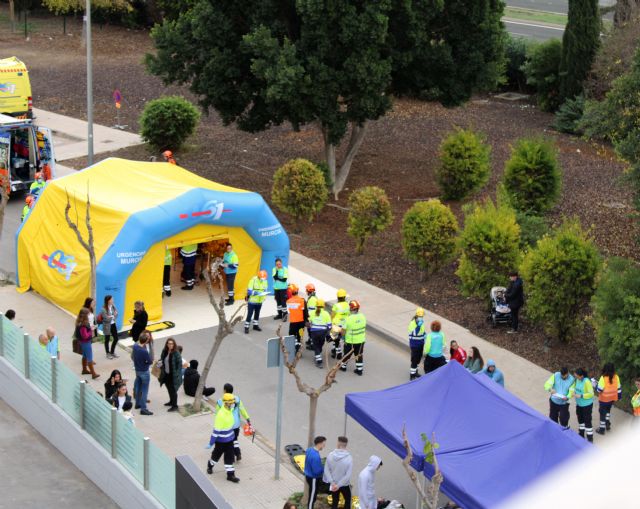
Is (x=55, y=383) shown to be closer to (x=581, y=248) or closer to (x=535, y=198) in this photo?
(x=581, y=248)

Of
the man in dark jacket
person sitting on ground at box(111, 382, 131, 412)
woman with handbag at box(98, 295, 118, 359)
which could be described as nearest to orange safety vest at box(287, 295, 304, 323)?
woman with handbag at box(98, 295, 118, 359)

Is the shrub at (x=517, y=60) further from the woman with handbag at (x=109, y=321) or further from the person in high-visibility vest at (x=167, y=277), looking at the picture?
the woman with handbag at (x=109, y=321)

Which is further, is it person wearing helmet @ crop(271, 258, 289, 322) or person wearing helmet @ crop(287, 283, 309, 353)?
person wearing helmet @ crop(271, 258, 289, 322)

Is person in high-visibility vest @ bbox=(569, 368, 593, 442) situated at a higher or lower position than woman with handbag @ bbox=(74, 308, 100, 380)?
higher

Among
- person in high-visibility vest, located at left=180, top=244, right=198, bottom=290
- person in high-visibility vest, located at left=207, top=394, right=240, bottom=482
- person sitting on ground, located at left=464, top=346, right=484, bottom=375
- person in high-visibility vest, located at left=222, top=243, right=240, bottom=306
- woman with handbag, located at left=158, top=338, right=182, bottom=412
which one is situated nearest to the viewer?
person in high-visibility vest, located at left=207, top=394, right=240, bottom=482

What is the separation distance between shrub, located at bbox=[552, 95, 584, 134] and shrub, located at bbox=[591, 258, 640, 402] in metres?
16.9

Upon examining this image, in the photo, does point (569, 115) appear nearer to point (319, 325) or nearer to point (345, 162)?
point (345, 162)

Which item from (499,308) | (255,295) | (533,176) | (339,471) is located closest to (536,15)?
(533,176)

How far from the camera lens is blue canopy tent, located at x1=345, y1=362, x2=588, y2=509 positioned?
375 inches

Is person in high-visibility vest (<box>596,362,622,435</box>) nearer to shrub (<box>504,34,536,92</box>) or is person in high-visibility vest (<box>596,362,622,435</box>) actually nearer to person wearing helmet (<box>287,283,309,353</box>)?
person wearing helmet (<box>287,283,309,353</box>)

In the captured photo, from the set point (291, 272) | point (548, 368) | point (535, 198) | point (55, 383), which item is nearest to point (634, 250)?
point (535, 198)

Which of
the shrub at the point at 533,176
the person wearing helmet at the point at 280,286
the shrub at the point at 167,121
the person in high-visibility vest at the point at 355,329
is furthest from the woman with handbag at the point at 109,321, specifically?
the shrub at the point at 167,121

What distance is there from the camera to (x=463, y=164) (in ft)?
76.4

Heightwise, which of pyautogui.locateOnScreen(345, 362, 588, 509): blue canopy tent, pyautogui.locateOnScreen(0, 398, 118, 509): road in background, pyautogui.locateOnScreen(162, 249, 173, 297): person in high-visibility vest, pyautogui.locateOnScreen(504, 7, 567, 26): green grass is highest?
pyautogui.locateOnScreen(504, 7, 567, 26): green grass
